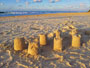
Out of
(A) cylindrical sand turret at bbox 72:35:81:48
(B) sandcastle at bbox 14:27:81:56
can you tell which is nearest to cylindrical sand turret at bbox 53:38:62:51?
(B) sandcastle at bbox 14:27:81:56

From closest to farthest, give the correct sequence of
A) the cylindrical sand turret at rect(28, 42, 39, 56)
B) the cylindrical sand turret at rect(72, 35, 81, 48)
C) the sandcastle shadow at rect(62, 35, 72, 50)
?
the cylindrical sand turret at rect(28, 42, 39, 56)
the cylindrical sand turret at rect(72, 35, 81, 48)
the sandcastle shadow at rect(62, 35, 72, 50)

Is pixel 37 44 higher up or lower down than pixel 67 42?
higher up

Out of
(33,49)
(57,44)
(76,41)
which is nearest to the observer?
(33,49)

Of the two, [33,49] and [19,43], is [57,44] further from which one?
A: [19,43]

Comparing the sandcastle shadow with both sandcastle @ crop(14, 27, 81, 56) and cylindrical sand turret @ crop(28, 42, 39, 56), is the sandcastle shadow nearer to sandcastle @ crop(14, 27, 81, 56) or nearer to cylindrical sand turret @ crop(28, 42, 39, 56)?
sandcastle @ crop(14, 27, 81, 56)

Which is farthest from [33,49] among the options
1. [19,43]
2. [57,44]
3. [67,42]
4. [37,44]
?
[67,42]

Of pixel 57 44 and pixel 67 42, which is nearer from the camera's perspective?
pixel 57 44

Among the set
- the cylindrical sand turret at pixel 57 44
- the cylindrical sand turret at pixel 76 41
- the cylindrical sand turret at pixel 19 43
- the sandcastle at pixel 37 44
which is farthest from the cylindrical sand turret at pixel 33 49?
the cylindrical sand turret at pixel 76 41

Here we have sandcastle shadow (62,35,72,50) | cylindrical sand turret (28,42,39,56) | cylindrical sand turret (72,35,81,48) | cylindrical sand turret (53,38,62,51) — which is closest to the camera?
cylindrical sand turret (28,42,39,56)

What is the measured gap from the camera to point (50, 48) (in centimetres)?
264

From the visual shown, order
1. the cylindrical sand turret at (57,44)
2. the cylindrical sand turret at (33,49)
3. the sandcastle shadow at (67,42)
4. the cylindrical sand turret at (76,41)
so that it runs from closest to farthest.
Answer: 1. the cylindrical sand turret at (33,49)
2. the cylindrical sand turret at (57,44)
3. the cylindrical sand turret at (76,41)
4. the sandcastle shadow at (67,42)

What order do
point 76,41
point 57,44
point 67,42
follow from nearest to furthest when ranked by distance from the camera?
point 57,44 < point 76,41 < point 67,42

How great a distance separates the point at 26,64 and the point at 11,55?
0.54m

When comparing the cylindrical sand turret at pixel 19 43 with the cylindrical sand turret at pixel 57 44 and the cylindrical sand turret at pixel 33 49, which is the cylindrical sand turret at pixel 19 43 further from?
the cylindrical sand turret at pixel 57 44
